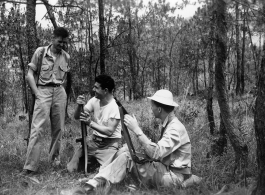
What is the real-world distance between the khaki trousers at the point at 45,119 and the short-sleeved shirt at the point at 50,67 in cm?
12

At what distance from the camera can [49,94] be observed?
14.8 feet

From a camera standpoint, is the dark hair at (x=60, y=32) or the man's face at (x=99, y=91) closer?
the man's face at (x=99, y=91)

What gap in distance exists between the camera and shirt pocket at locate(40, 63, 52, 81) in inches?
177

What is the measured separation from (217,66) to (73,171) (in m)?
2.34

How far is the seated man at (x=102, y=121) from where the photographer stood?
4133 mm

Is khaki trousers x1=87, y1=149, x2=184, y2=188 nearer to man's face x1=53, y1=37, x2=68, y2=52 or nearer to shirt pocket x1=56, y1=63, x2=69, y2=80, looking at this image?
shirt pocket x1=56, y1=63, x2=69, y2=80

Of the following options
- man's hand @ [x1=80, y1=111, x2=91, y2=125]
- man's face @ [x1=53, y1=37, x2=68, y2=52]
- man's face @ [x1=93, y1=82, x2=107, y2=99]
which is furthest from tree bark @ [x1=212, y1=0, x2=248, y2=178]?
man's face @ [x1=53, y1=37, x2=68, y2=52]

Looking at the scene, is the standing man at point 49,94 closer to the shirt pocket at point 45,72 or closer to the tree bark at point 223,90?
the shirt pocket at point 45,72

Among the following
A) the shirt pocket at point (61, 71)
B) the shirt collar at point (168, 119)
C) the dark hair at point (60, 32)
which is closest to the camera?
the shirt collar at point (168, 119)

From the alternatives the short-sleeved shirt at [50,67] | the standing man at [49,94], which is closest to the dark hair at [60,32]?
the standing man at [49,94]

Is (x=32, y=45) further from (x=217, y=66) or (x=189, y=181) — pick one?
(x=189, y=181)

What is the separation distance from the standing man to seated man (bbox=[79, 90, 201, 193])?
114 centimetres

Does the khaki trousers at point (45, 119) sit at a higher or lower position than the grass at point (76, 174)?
higher

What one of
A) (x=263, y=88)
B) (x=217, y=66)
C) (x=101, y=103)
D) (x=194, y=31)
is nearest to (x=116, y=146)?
(x=101, y=103)
